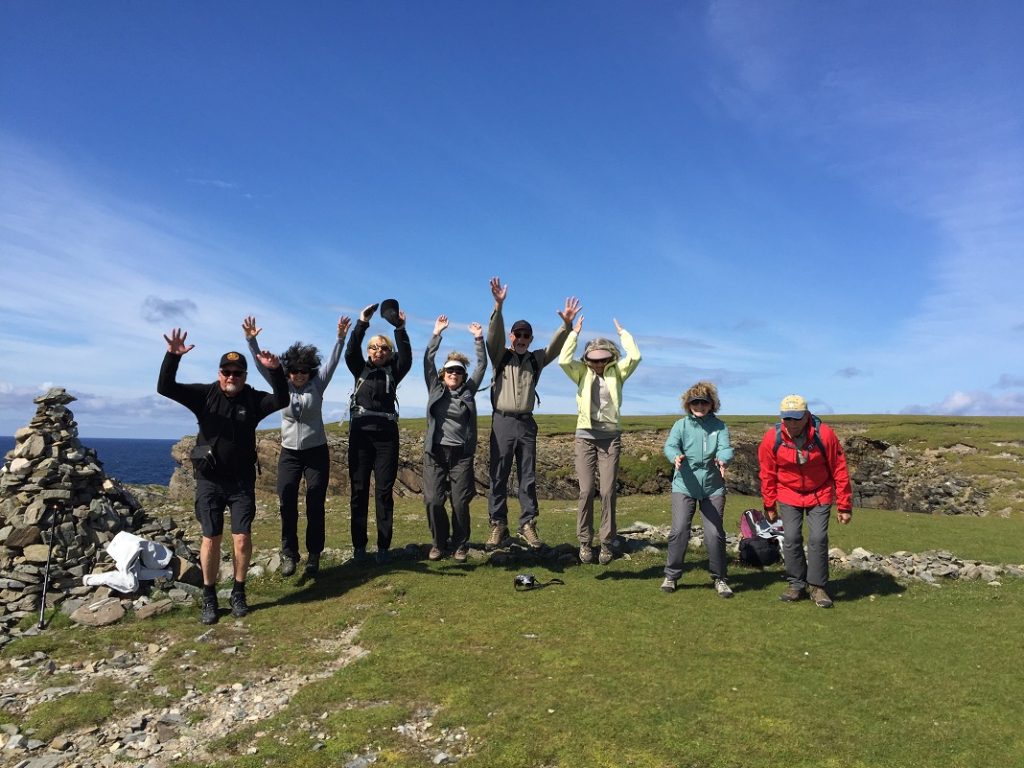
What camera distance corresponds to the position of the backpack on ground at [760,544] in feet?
39.3

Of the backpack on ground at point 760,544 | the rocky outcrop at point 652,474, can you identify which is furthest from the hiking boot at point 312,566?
the rocky outcrop at point 652,474

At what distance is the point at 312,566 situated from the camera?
11.2m

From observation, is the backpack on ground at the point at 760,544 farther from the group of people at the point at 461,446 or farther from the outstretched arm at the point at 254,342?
the outstretched arm at the point at 254,342

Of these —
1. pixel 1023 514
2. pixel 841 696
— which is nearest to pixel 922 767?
pixel 841 696

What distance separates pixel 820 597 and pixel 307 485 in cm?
828

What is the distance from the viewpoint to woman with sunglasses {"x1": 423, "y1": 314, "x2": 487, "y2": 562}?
36.0 feet

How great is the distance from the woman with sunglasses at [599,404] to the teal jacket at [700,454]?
1.21m

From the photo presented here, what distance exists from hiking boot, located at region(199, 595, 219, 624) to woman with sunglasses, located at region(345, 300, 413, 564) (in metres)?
2.81

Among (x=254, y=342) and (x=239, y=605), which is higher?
(x=254, y=342)

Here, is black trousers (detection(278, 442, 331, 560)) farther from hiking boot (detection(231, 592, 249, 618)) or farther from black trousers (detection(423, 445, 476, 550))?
black trousers (detection(423, 445, 476, 550))

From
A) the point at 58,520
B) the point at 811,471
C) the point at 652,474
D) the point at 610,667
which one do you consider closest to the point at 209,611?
→ the point at 58,520

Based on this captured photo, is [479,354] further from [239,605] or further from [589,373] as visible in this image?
[239,605]

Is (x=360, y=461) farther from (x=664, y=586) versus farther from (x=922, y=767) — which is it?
(x=922, y=767)

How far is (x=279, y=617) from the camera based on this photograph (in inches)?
367
